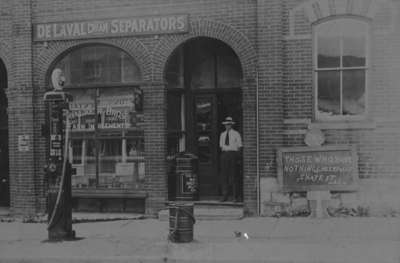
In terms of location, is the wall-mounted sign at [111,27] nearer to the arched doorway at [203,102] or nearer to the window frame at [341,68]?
the arched doorway at [203,102]

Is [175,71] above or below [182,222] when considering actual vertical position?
above

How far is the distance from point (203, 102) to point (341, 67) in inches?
126

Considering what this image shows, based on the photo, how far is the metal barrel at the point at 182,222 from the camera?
30.6 feet

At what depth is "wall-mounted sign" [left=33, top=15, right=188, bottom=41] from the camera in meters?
12.0

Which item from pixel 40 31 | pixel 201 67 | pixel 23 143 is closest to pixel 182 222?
pixel 201 67

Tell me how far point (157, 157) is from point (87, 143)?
177 cm

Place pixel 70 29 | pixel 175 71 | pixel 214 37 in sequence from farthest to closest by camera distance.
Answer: pixel 175 71, pixel 70 29, pixel 214 37

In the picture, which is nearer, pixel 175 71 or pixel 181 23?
pixel 181 23

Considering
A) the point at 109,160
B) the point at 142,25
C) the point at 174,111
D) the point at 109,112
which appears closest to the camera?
the point at 142,25

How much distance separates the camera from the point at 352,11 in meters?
11.2

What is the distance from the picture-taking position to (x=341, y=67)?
37.5ft

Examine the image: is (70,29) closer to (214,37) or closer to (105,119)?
(105,119)

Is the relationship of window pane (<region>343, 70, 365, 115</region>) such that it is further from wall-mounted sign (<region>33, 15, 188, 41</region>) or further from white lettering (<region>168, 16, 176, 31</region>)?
white lettering (<region>168, 16, 176, 31</region>)

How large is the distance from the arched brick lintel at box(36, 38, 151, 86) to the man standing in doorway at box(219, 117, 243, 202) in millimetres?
1966
